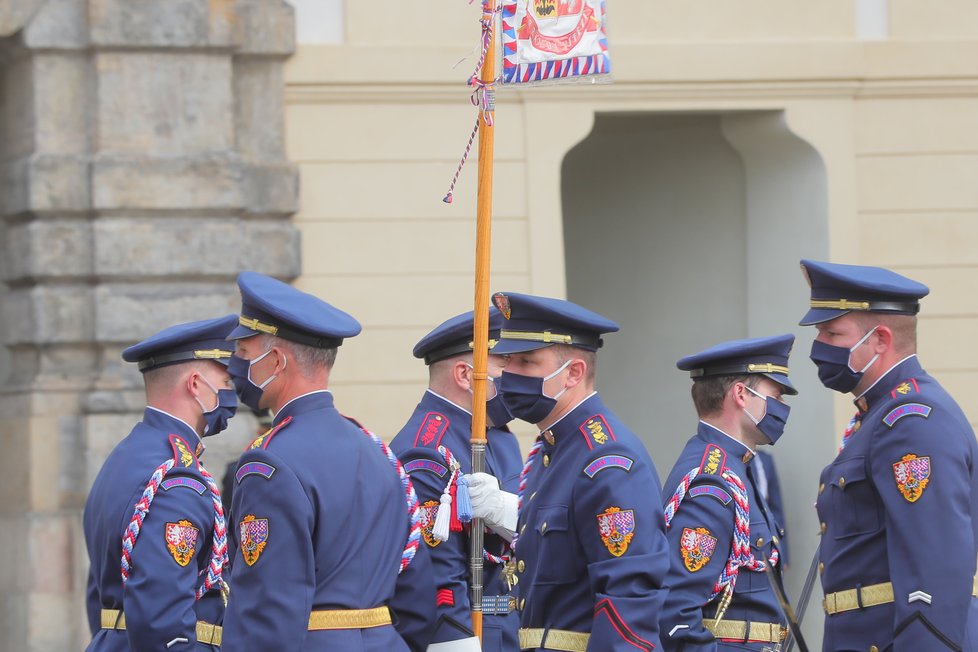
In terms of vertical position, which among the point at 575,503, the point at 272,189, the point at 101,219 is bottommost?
the point at 575,503

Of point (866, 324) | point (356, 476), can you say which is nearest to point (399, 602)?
point (356, 476)

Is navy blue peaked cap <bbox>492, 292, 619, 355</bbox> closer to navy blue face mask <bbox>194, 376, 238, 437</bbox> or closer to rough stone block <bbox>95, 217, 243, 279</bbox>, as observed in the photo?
navy blue face mask <bbox>194, 376, 238, 437</bbox>

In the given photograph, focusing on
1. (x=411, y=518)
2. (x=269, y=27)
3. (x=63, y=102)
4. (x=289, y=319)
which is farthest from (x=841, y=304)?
(x=63, y=102)

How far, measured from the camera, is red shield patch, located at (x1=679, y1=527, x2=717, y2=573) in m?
5.34

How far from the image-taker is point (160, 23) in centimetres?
862

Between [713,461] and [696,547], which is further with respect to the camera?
[713,461]

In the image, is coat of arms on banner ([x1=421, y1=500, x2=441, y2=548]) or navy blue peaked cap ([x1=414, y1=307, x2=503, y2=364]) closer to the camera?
coat of arms on banner ([x1=421, y1=500, x2=441, y2=548])

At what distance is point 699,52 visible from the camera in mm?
9156

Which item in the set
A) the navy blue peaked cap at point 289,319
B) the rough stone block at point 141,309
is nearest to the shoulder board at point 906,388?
the navy blue peaked cap at point 289,319

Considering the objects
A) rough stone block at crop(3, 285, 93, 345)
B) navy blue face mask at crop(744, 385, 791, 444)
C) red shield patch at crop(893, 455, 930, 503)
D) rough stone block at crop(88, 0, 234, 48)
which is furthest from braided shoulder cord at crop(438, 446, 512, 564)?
rough stone block at crop(88, 0, 234, 48)

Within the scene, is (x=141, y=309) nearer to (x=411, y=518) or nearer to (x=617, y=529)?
(x=411, y=518)

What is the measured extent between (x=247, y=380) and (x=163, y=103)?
14.9ft

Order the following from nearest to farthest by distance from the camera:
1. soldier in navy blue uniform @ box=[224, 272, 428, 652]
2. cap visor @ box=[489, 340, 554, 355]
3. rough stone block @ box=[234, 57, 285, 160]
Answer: soldier in navy blue uniform @ box=[224, 272, 428, 652]
cap visor @ box=[489, 340, 554, 355]
rough stone block @ box=[234, 57, 285, 160]

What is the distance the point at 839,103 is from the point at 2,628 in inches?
206
